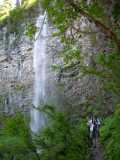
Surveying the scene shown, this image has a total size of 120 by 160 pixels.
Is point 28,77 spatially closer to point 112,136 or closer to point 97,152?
point 97,152

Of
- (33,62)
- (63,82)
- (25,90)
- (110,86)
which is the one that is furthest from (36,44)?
(110,86)

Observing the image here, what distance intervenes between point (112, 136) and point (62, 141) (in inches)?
52.1

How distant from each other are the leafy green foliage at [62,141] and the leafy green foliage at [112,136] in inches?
31.6

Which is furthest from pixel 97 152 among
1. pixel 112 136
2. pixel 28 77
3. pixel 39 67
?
pixel 28 77

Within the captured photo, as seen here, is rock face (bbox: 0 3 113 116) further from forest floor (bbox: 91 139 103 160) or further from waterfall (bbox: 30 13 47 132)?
forest floor (bbox: 91 139 103 160)

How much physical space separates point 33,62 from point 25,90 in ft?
3.91

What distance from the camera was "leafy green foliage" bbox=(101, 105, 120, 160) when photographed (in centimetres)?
472

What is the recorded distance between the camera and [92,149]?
6.39 m

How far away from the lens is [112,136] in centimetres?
480

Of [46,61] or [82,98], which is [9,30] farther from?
[82,98]

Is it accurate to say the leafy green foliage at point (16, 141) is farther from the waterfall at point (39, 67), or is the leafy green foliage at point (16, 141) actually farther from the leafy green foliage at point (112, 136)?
the waterfall at point (39, 67)

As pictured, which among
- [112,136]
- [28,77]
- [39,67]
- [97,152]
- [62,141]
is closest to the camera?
[112,136]

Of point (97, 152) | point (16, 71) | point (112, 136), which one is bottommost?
point (97, 152)

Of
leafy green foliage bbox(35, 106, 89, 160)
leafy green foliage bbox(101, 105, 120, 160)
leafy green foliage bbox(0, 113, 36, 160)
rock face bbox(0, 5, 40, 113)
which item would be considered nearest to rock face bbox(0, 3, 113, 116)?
rock face bbox(0, 5, 40, 113)
